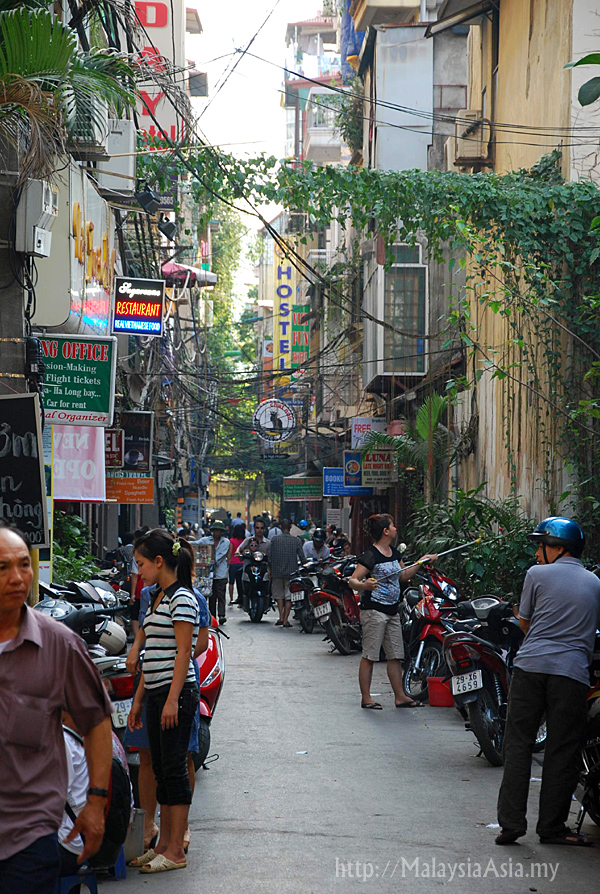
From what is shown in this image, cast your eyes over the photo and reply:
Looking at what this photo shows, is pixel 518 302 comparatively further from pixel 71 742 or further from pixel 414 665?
pixel 71 742

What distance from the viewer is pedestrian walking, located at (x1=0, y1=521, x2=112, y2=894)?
10.3ft

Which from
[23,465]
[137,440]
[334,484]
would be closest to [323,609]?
[137,440]

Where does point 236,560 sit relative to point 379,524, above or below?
below

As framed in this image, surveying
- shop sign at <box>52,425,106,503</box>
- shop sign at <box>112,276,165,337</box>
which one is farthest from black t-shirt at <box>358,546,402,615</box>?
shop sign at <box>112,276,165,337</box>

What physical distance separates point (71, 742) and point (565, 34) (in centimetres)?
1238

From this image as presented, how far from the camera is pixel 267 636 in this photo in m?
19.0

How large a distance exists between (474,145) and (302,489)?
19133mm

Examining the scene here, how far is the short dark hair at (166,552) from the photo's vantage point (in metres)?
5.81

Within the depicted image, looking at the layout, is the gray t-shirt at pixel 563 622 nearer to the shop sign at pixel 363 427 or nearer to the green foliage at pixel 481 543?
the green foliage at pixel 481 543

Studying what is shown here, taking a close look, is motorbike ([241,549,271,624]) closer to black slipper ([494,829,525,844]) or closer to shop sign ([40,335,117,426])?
shop sign ([40,335,117,426])

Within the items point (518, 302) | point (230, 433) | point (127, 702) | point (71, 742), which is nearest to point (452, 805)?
point (127, 702)

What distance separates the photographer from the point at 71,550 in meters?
14.0

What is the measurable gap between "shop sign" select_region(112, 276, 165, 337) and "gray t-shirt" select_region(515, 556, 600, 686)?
12253mm

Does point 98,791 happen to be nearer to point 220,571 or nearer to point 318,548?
point 220,571
